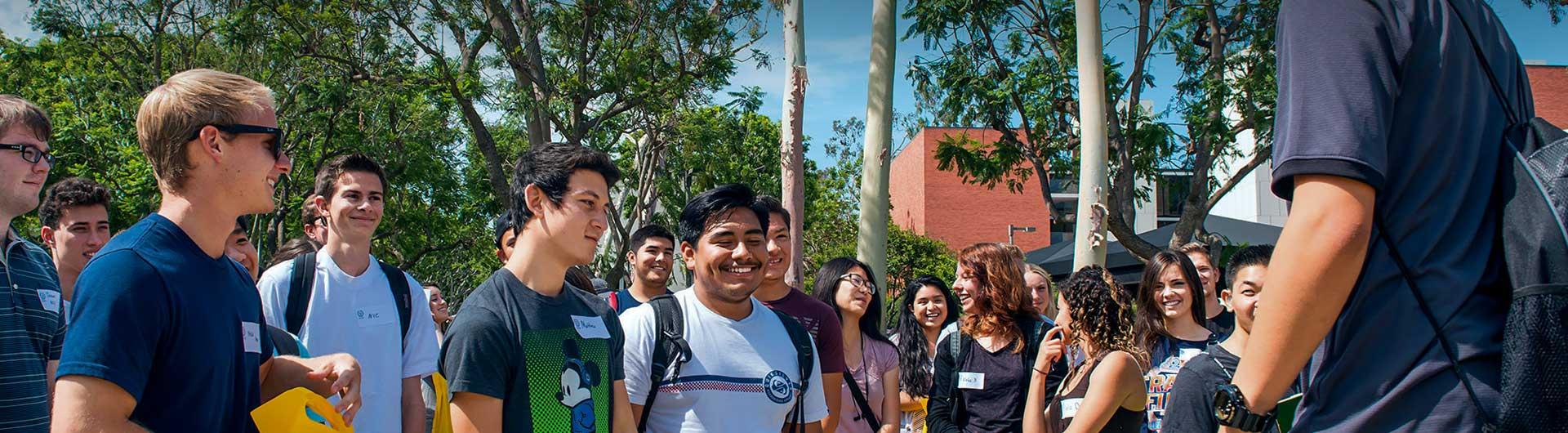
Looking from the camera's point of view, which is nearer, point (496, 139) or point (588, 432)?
point (588, 432)

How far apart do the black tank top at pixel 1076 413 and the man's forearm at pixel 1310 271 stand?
244 cm

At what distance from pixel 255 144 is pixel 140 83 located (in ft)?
58.7

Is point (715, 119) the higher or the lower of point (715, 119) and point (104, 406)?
the higher

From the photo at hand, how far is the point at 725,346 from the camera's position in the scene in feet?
11.8

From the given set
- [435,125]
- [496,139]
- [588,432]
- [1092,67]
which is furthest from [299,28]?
[588,432]

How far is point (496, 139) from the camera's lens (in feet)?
62.0

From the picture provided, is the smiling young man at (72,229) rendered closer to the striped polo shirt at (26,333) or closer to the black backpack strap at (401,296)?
the black backpack strap at (401,296)

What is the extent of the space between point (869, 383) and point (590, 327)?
2820 millimetres

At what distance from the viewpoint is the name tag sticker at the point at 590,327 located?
3.10 m

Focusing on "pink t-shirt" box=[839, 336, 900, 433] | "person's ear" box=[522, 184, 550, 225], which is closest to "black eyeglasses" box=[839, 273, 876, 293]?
"pink t-shirt" box=[839, 336, 900, 433]

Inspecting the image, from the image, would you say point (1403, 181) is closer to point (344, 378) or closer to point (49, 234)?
point (344, 378)

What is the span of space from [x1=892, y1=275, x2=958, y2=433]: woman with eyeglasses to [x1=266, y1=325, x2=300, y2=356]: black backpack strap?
13.5ft

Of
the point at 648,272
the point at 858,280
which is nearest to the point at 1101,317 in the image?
the point at 858,280

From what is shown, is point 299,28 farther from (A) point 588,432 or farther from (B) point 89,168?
(A) point 588,432
